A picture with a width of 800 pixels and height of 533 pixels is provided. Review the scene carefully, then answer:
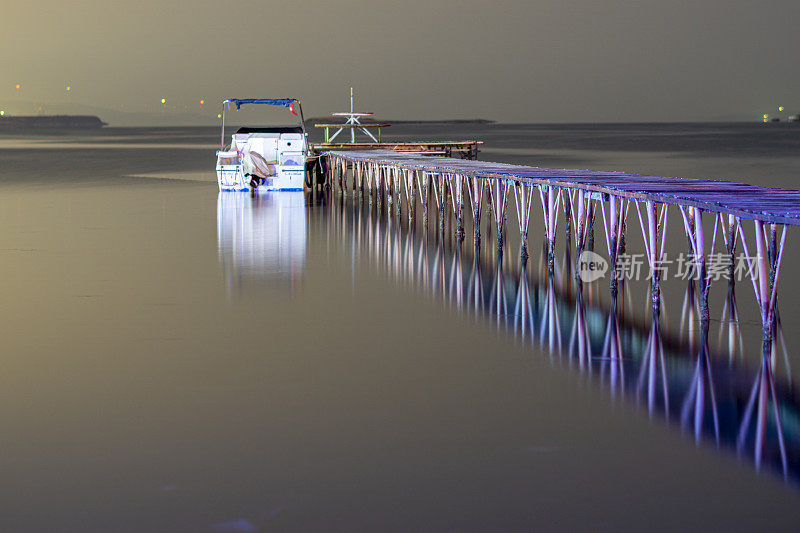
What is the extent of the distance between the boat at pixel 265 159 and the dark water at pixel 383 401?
13.2 meters

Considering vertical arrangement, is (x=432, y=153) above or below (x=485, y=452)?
above

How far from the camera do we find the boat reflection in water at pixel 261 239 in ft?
46.5

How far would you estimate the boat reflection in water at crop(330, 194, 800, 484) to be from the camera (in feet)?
22.9

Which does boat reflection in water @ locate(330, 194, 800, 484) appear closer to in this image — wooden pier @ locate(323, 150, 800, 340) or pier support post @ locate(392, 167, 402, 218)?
wooden pier @ locate(323, 150, 800, 340)

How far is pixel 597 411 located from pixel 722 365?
1.86 m

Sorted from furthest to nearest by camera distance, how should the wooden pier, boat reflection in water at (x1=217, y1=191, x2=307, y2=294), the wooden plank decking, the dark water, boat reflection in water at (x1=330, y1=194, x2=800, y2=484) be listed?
boat reflection in water at (x1=217, y1=191, x2=307, y2=294) → the wooden pier → the wooden plank decking → boat reflection in water at (x1=330, y1=194, x2=800, y2=484) → the dark water

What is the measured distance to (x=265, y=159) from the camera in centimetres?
2883

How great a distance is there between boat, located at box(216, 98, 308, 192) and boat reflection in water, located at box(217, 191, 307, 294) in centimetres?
55

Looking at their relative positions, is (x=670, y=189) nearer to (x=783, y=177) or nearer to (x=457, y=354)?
(x=457, y=354)

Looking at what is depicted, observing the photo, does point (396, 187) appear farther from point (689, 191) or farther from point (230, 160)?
point (689, 191)

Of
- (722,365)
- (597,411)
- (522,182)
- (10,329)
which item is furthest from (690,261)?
(10,329)

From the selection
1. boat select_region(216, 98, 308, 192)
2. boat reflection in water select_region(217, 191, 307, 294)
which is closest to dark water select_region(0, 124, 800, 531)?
boat reflection in water select_region(217, 191, 307, 294)

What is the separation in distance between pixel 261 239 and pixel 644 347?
10.3m

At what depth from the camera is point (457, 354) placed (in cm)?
925
